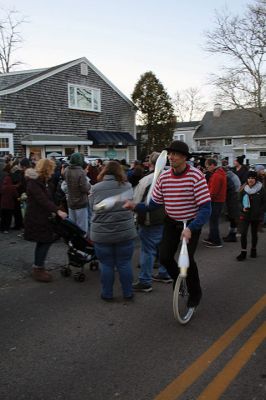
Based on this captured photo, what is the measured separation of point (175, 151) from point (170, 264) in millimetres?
1274

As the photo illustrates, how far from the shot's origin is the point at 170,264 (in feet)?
15.0

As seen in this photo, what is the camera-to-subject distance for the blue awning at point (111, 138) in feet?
75.8

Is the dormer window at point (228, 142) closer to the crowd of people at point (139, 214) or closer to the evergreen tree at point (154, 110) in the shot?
the evergreen tree at point (154, 110)

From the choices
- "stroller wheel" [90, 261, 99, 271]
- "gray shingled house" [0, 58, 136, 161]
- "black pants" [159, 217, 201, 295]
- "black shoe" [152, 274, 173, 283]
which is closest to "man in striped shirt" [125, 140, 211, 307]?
"black pants" [159, 217, 201, 295]

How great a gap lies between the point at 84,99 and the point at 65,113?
77.4 inches

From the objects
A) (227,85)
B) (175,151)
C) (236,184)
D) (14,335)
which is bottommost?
(14,335)

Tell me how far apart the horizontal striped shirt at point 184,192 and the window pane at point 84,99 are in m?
19.1

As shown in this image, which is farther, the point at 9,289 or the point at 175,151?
the point at 9,289

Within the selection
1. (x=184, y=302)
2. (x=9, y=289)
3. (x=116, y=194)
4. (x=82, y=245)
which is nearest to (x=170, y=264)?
(x=184, y=302)

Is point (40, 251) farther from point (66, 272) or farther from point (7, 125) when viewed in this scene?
point (7, 125)

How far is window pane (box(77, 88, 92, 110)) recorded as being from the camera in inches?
897

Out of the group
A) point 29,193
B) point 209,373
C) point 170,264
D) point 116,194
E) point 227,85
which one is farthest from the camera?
point 227,85

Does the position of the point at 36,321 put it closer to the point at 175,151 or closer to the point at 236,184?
the point at 175,151

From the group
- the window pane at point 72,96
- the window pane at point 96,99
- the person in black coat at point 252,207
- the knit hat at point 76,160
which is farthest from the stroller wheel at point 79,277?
the window pane at point 96,99
